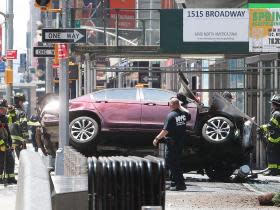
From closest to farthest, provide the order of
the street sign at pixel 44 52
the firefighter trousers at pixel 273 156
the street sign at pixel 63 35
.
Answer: the street sign at pixel 63 35
the firefighter trousers at pixel 273 156
the street sign at pixel 44 52

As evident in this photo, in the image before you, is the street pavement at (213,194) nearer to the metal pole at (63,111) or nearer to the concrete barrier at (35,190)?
the metal pole at (63,111)

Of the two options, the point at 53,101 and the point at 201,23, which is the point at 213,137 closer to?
the point at 201,23

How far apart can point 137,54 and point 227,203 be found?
8940 millimetres

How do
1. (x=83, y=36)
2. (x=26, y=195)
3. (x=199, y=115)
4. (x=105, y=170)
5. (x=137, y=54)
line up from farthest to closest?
(x=137, y=54) → (x=199, y=115) → (x=83, y=36) → (x=105, y=170) → (x=26, y=195)

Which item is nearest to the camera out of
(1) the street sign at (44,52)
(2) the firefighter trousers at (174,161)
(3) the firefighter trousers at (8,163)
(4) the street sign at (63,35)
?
(2) the firefighter trousers at (174,161)

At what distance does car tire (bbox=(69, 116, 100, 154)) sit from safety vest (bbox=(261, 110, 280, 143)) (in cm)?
356

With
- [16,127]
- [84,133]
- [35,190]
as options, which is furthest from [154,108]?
[35,190]

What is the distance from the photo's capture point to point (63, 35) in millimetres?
16891

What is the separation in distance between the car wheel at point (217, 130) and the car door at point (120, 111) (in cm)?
150

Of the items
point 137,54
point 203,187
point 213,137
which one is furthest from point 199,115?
point 137,54

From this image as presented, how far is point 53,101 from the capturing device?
21219 mm

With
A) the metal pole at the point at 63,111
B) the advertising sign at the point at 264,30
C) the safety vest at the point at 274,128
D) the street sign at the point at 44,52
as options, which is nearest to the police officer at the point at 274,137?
the safety vest at the point at 274,128

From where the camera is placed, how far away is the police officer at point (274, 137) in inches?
707

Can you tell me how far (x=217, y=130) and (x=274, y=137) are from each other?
125 cm
